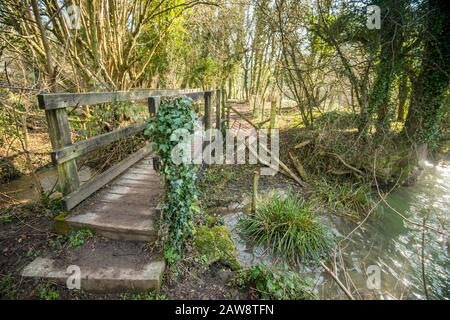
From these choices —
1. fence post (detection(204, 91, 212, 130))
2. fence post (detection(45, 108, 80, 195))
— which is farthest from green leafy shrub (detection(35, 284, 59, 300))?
fence post (detection(204, 91, 212, 130))

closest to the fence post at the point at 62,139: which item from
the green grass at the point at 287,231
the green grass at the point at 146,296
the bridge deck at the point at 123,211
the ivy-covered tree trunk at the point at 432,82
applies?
the bridge deck at the point at 123,211

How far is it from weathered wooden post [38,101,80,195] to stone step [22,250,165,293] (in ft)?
2.81

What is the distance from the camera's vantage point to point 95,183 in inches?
135

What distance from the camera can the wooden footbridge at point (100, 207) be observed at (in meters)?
2.42

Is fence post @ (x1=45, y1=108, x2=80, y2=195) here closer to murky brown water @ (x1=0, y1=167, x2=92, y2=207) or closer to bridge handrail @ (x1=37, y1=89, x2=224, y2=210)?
bridge handrail @ (x1=37, y1=89, x2=224, y2=210)

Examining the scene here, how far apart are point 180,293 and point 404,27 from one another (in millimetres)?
6332

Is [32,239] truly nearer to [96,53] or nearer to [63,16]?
[96,53]

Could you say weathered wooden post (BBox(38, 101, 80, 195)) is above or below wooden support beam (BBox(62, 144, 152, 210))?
above

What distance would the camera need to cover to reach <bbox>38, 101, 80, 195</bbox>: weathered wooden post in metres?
2.60

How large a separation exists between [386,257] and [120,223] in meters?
4.27

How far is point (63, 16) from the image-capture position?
4.55 m

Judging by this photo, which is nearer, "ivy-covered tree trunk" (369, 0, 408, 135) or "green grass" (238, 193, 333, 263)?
"green grass" (238, 193, 333, 263)

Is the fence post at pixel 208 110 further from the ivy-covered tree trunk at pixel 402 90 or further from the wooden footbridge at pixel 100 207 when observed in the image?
the ivy-covered tree trunk at pixel 402 90

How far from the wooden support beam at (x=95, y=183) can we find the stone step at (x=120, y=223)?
0.68 feet
